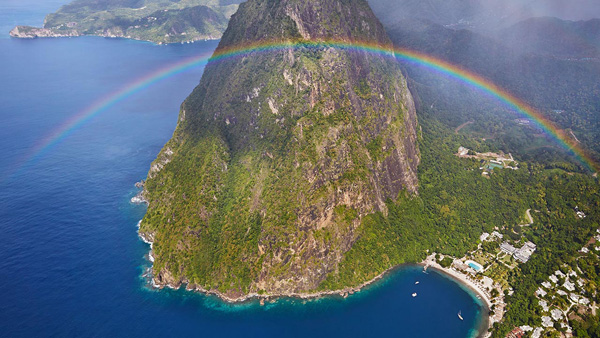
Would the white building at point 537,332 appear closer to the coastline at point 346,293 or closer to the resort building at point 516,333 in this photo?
the resort building at point 516,333

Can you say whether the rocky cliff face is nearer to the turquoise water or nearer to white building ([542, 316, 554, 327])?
the turquoise water

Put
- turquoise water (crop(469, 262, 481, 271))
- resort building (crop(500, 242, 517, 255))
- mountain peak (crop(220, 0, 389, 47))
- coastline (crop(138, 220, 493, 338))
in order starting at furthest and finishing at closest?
mountain peak (crop(220, 0, 389, 47)) → resort building (crop(500, 242, 517, 255)) → turquoise water (crop(469, 262, 481, 271)) → coastline (crop(138, 220, 493, 338))

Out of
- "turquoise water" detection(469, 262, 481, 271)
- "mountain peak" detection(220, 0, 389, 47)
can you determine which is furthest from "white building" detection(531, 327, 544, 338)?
"mountain peak" detection(220, 0, 389, 47)

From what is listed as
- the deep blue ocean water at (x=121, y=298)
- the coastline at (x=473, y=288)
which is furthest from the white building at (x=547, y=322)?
the deep blue ocean water at (x=121, y=298)

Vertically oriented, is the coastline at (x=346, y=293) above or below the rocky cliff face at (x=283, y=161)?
below

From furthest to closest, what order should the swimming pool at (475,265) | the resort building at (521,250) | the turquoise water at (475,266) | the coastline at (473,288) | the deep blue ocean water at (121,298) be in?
the resort building at (521,250) → the turquoise water at (475,266) → the swimming pool at (475,265) → the coastline at (473,288) → the deep blue ocean water at (121,298)

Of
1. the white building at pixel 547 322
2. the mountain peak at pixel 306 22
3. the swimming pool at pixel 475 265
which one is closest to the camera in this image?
the white building at pixel 547 322

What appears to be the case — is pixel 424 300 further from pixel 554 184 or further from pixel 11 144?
pixel 11 144

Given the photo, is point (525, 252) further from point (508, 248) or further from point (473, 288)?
point (473, 288)

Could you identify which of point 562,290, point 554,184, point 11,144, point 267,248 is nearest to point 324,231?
point 267,248

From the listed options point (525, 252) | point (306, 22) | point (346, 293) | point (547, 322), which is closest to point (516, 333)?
point (547, 322)
